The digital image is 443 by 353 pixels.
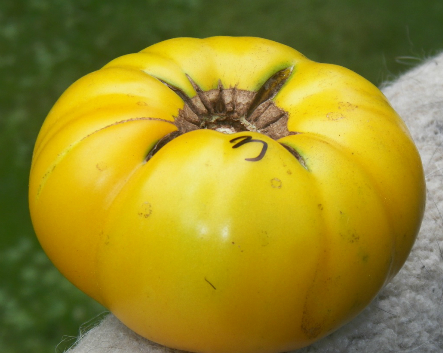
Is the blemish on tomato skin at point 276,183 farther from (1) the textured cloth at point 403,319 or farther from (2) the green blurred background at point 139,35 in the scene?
(2) the green blurred background at point 139,35

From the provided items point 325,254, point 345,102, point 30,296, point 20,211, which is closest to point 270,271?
point 325,254

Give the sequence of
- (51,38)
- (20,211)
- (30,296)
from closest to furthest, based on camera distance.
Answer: (30,296), (20,211), (51,38)

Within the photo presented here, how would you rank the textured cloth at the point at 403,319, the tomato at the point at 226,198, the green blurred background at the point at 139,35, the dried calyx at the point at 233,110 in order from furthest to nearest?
the green blurred background at the point at 139,35
the textured cloth at the point at 403,319
the dried calyx at the point at 233,110
the tomato at the point at 226,198

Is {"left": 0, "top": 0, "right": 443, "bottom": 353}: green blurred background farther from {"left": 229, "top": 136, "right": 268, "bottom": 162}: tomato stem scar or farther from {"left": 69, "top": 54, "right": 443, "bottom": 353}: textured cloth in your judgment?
{"left": 229, "top": 136, "right": 268, "bottom": 162}: tomato stem scar

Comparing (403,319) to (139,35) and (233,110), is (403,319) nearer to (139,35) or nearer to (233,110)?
(233,110)

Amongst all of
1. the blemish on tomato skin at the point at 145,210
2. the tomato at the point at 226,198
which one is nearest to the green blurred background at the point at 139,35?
the tomato at the point at 226,198

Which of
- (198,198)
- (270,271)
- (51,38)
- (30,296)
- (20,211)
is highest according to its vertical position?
(198,198)

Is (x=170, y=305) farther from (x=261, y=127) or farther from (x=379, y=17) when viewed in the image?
(x=379, y=17)

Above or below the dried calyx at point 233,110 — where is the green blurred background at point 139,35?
below
